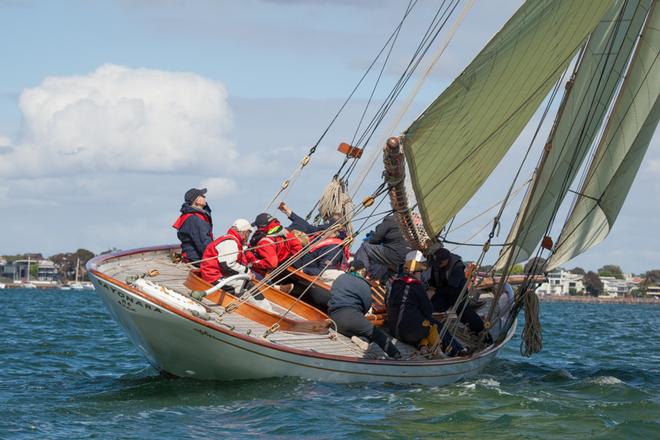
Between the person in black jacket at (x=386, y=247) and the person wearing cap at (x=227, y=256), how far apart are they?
2.11 m

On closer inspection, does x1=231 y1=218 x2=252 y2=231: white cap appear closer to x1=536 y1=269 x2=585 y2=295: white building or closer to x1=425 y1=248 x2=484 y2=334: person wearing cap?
x1=425 y1=248 x2=484 y2=334: person wearing cap

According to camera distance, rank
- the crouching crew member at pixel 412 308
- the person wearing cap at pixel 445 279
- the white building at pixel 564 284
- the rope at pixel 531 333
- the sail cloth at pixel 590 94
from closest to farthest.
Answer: the crouching crew member at pixel 412 308
the person wearing cap at pixel 445 279
the sail cloth at pixel 590 94
the rope at pixel 531 333
the white building at pixel 564 284

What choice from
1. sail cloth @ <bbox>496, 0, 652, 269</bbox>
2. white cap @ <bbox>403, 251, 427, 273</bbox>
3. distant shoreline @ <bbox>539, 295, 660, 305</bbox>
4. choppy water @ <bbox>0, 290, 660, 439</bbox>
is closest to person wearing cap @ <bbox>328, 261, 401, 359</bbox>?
white cap @ <bbox>403, 251, 427, 273</bbox>

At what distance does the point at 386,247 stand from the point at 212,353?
4.24 meters

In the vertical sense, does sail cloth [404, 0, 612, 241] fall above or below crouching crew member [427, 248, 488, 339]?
above

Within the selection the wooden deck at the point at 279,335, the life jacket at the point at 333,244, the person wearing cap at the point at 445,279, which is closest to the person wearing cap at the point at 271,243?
the life jacket at the point at 333,244

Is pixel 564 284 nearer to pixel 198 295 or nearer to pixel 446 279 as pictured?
pixel 446 279

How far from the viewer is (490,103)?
15008 mm

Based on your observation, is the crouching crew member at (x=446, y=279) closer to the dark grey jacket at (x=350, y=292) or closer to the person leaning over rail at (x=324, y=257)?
the person leaning over rail at (x=324, y=257)

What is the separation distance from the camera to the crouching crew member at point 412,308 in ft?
53.2

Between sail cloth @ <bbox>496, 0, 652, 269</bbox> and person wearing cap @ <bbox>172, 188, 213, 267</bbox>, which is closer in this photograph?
person wearing cap @ <bbox>172, 188, 213, 267</bbox>

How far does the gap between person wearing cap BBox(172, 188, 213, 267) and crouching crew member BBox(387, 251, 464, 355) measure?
3.13 meters

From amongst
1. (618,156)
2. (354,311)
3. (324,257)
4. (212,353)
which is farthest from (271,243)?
(618,156)

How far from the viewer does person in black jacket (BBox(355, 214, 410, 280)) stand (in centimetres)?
1794
